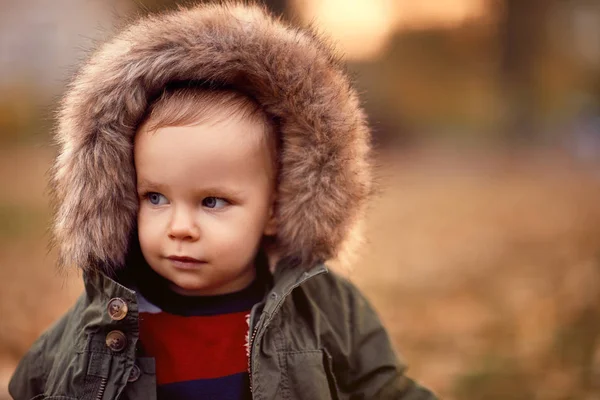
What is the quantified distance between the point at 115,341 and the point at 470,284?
3021 mm

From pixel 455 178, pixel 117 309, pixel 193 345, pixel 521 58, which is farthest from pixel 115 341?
pixel 521 58

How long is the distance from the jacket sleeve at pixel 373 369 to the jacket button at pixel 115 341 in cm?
63

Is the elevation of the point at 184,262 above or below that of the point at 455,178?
above

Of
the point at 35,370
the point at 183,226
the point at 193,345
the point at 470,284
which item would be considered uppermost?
the point at 183,226

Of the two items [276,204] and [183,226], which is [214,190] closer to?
[183,226]

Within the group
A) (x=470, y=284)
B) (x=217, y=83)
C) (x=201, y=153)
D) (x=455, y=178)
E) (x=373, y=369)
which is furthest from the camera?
(x=455, y=178)

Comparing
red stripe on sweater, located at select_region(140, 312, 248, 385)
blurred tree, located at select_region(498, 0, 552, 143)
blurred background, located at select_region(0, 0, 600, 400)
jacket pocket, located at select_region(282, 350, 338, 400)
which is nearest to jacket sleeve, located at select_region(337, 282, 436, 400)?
jacket pocket, located at select_region(282, 350, 338, 400)

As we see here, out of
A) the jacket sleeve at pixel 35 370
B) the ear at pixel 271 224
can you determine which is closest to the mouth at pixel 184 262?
the ear at pixel 271 224

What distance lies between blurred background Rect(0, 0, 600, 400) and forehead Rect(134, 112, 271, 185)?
52cm

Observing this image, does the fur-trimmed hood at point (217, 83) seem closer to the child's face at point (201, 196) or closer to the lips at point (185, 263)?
the child's face at point (201, 196)

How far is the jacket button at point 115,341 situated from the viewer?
6.30 feet

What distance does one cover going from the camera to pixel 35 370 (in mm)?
2113

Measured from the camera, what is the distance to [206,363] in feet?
6.63

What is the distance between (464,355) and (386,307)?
2.45 ft
